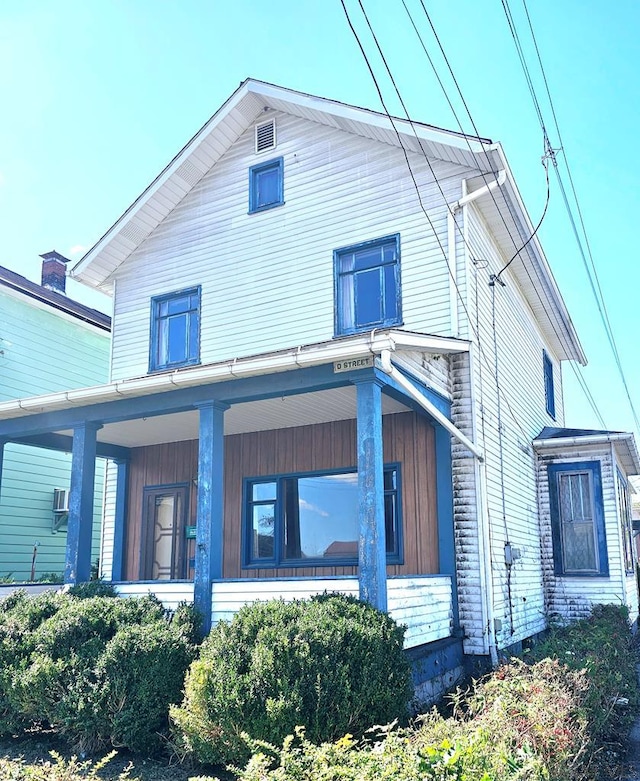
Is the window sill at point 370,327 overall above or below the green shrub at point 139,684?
above

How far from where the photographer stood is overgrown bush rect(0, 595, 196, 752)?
651 cm

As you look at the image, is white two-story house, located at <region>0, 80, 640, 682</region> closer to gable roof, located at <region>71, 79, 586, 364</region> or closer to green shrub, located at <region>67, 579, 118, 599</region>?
gable roof, located at <region>71, 79, 586, 364</region>

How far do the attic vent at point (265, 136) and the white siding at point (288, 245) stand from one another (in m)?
0.14

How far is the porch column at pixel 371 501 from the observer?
23.4 ft

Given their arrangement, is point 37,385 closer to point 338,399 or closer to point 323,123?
point 323,123

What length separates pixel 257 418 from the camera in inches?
416

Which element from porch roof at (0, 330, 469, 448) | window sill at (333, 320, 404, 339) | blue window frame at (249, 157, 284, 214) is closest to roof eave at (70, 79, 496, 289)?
blue window frame at (249, 157, 284, 214)

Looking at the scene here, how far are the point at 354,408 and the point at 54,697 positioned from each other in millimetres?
4974

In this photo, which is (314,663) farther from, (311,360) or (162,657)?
(311,360)

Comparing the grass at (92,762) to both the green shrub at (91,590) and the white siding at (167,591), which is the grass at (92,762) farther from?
the white siding at (167,591)

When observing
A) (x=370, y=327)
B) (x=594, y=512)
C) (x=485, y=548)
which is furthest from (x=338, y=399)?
(x=594, y=512)

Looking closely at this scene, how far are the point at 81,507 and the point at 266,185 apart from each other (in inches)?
243

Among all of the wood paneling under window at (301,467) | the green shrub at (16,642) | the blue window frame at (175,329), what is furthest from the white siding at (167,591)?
the blue window frame at (175,329)

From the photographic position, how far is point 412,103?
27.1 feet
